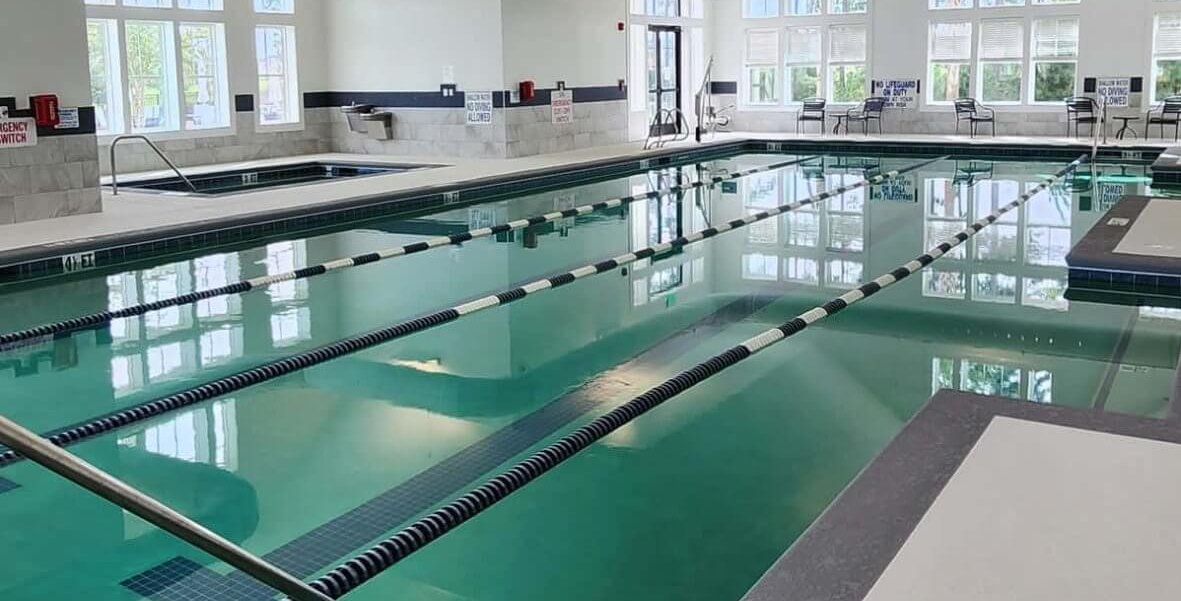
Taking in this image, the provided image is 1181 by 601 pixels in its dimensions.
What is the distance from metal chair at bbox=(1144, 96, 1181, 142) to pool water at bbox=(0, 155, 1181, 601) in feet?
24.5

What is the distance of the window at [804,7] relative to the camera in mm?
17609

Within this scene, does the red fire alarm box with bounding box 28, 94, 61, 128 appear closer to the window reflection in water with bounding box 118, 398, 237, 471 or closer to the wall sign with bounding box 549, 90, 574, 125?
the window reflection in water with bounding box 118, 398, 237, 471

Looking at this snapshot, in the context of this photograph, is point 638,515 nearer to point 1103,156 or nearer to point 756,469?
point 756,469

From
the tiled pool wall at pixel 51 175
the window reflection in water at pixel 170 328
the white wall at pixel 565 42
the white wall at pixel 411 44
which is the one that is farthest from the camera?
the white wall at pixel 565 42

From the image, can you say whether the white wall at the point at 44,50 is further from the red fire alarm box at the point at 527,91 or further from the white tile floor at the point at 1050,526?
the white tile floor at the point at 1050,526

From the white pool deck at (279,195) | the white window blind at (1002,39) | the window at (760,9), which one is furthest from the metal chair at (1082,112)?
the window at (760,9)

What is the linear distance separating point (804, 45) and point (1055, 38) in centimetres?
379

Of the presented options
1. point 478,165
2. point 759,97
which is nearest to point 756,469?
point 478,165

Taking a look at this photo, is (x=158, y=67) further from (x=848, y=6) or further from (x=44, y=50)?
(x=848, y=6)

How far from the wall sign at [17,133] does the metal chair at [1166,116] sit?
1311 cm

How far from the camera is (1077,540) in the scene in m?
2.31

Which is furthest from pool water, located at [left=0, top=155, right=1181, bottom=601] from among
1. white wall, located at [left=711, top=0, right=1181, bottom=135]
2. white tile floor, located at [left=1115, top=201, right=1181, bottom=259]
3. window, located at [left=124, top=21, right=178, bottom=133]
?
white wall, located at [left=711, top=0, right=1181, bottom=135]

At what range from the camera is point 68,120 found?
29.0 ft

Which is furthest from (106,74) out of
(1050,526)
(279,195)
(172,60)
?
(1050,526)
